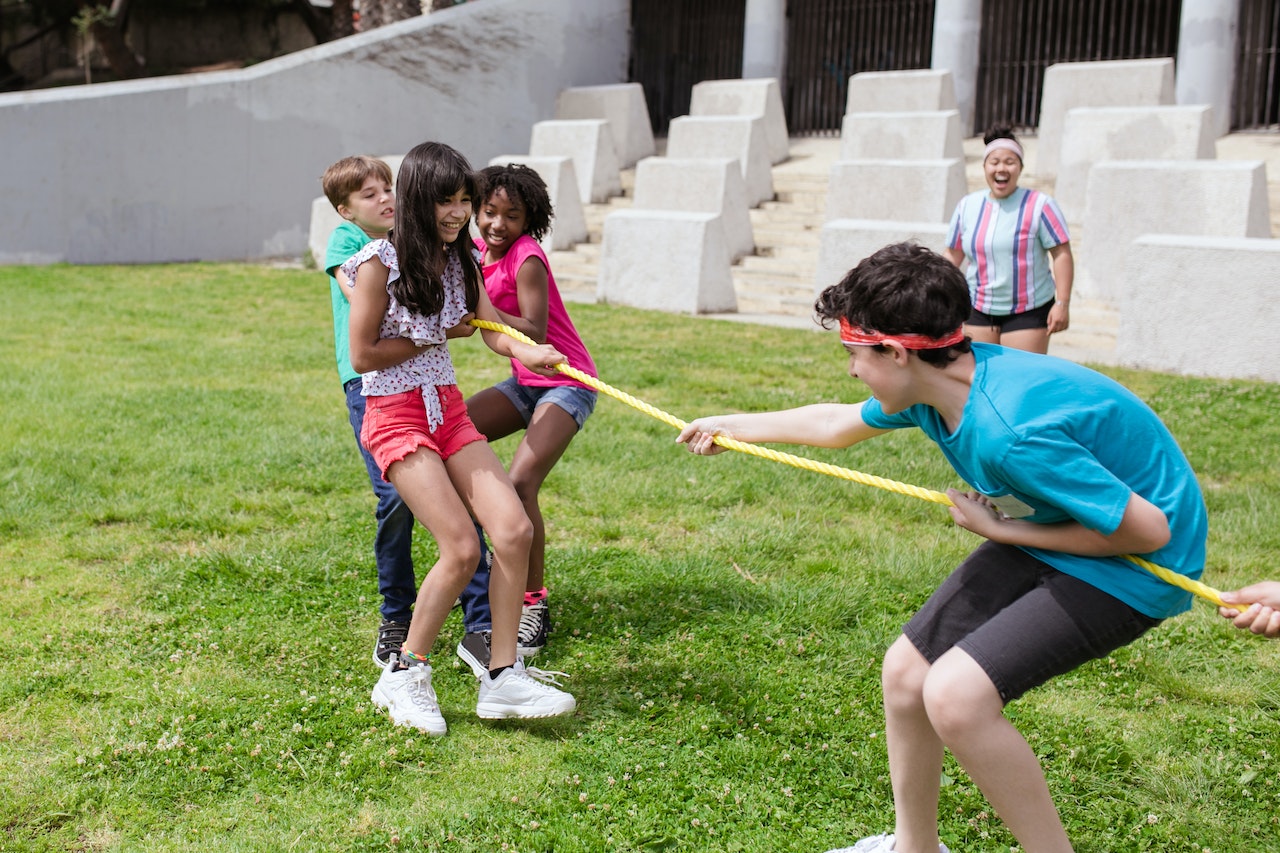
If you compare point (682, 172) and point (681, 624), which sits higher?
point (682, 172)

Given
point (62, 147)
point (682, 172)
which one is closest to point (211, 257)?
point (62, 147)

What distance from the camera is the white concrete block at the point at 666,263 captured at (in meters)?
11.5

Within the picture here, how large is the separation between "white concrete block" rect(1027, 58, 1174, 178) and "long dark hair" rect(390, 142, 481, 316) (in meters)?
11.5

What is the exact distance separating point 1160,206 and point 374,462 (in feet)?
27.9

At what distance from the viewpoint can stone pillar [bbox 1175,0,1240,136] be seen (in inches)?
549

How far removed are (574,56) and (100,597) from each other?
15725 mm

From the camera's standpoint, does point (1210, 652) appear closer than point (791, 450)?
Yes

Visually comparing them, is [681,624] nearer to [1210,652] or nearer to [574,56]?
[1210,652]

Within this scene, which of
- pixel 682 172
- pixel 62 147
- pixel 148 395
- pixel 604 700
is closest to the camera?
pixel 604 700

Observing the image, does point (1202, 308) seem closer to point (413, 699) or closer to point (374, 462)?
point (374, 462)

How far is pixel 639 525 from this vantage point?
5.61m

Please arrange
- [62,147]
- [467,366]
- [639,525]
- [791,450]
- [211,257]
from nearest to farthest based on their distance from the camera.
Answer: [639,525] < [791,450] < [467,366] < [62,147] < [211,257]

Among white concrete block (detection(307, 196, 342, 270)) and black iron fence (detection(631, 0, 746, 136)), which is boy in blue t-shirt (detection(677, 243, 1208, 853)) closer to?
white concrete block (detection(307, 196, 342, 270))

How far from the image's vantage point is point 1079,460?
2512 millimetres
